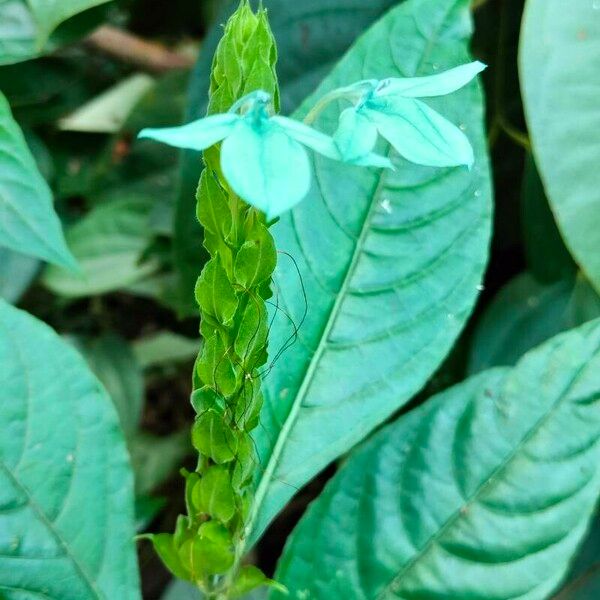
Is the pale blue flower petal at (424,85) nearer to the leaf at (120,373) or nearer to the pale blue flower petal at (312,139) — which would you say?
the pale blue flower petal at (312,139)

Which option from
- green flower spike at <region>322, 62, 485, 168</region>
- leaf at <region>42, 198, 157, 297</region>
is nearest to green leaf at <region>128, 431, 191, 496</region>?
leaf at <region>42, 198, 157, 297</region>

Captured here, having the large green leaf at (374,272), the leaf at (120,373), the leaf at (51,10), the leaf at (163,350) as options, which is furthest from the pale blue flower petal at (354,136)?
the leaf at (163,350)

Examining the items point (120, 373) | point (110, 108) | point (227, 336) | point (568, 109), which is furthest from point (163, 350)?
point (227, 336)

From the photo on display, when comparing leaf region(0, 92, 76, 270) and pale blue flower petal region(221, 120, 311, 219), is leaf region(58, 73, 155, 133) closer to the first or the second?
leaf region(0, 92, 76, 270)

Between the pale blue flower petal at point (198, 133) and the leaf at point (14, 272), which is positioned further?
the leaf at point (14, 272)

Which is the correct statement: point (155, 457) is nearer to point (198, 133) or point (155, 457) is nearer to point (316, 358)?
point (316, 358)
